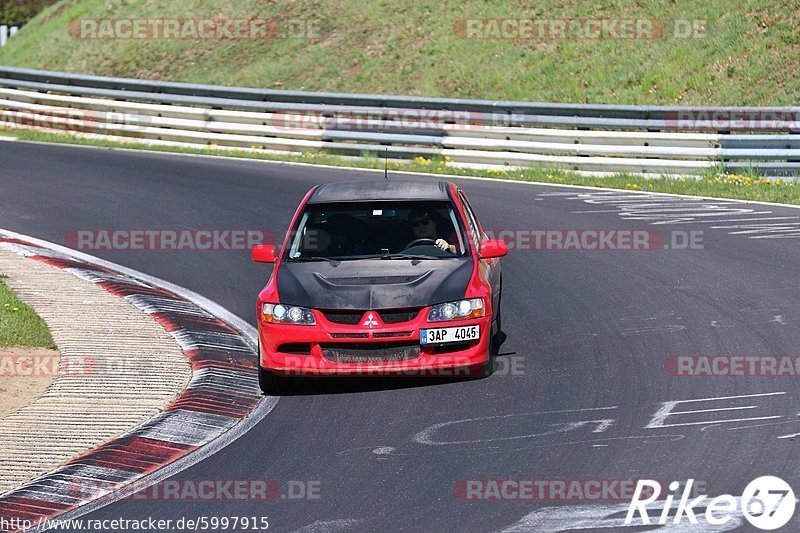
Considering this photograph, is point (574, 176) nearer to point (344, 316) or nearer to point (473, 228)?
point (473, 228)

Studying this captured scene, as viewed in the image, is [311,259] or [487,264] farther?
[487,264]

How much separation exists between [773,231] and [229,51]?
2020 cm

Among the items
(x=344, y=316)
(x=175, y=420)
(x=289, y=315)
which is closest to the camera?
(x=175, y=420)

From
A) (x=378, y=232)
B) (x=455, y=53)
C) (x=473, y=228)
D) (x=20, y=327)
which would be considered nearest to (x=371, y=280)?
(x=378, y=232)

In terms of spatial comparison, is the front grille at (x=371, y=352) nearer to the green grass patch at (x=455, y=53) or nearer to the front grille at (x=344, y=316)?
the front grille at (x=344, y=316)

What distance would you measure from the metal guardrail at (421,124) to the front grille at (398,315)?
1109 cm

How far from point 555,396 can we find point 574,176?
1201cm

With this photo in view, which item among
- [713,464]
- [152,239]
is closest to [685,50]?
[152,239]

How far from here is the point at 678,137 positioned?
19922 mm

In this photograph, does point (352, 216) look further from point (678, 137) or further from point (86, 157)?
point (86, 157)

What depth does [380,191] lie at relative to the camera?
1095 cm

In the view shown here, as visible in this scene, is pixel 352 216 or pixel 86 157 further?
pixel 86 157

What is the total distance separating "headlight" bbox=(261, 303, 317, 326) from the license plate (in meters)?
0.84

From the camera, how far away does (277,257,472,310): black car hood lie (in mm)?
9516
